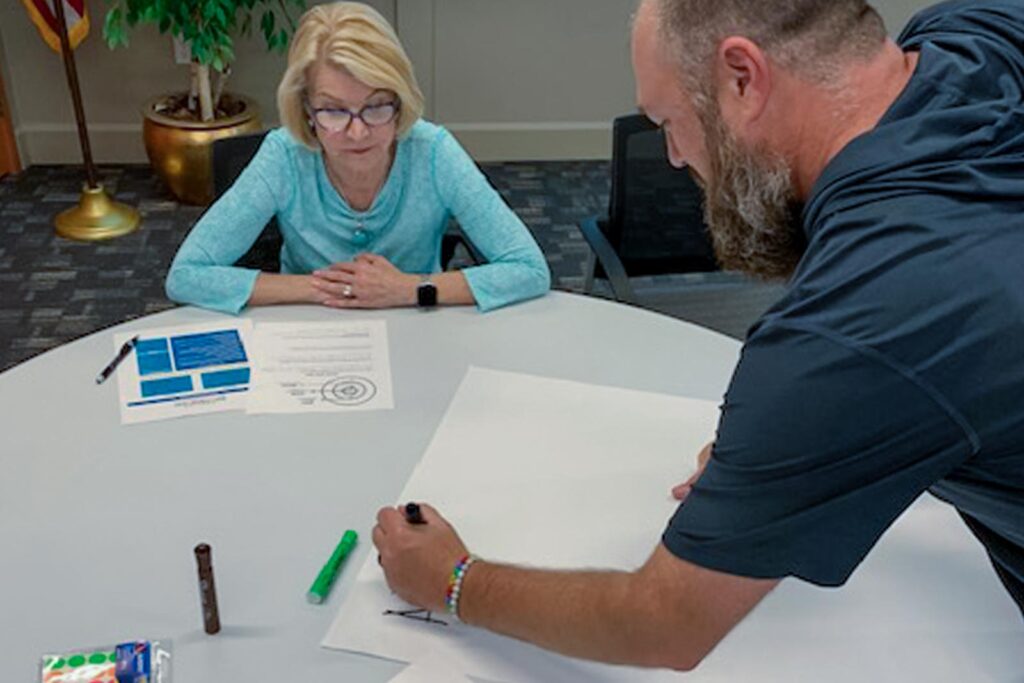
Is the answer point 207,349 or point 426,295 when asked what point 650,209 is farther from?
point 207,349

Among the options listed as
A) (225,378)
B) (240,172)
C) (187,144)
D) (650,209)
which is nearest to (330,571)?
(225,378)

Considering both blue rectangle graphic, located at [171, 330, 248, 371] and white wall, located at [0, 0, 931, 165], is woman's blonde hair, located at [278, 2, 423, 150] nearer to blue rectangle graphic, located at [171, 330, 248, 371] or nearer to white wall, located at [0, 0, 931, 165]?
blue rectangle graphic, located at [171, 330, 248, 371]

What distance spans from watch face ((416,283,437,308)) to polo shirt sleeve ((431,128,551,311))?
2.5 inches

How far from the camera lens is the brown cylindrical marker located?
114 cm

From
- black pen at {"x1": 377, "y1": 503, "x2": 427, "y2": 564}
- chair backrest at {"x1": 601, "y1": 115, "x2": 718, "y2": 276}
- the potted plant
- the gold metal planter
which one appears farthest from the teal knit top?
the gold metal planter

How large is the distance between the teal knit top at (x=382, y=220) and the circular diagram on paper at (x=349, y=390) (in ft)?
0.94

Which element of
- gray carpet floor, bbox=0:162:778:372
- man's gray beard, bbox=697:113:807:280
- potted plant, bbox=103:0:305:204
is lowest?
gray carpet floor, bbox=0:162:778:372

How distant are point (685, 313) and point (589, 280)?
0.23 meters

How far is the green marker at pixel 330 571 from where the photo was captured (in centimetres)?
121

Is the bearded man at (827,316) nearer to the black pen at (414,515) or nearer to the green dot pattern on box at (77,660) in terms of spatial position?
the black pen at (414,515)

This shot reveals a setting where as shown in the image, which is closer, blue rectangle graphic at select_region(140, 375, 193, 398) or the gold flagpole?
blue rectangle graphic at select_region(140, 375, 193, 398)

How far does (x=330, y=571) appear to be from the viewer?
4.04 feet

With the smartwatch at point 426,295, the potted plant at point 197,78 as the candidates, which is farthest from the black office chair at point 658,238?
the potted plant at point 197,78

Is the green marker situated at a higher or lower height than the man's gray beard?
lower
